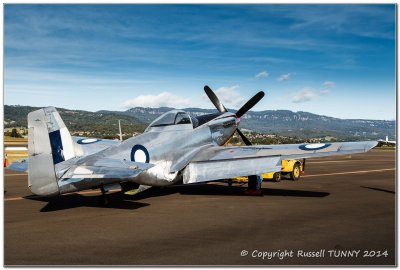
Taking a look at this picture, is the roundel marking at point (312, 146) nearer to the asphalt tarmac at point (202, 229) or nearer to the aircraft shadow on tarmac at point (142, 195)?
the asphalt tarmac at point (202, 229)

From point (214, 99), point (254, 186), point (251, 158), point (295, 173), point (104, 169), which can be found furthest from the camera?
point (214, 99)

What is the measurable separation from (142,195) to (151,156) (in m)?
3.04

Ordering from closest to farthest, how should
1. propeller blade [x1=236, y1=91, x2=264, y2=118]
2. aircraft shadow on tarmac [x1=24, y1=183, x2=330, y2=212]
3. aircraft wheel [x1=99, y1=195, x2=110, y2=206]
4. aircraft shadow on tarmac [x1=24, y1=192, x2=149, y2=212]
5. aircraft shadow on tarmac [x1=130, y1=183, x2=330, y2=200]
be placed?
1. aircraft shadow on tarmac [x1=24, y1=192, x2=149, y2=212]
2. aircraft wheel [x1=99, y1=195, x2=110, y2=206]
3. aircraft shadow on tarmac [x1=24, y1=183, x2=330, y2=212]
4. aircraft shadow on tarmac [x1=130, y1=183, x2=330, y2=200]
5. propeller blade [x1=236, y1=91, x2=264, y2=118]

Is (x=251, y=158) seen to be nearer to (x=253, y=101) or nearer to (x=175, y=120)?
(x=175, y=120)

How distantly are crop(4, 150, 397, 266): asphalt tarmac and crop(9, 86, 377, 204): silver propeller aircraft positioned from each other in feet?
3.24

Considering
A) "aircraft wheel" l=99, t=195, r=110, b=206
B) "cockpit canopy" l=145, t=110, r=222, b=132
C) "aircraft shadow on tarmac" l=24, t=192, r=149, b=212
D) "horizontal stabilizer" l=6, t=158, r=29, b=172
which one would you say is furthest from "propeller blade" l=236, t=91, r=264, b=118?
"horizontal stabilizer" l=6, t=158, r=29, b=172

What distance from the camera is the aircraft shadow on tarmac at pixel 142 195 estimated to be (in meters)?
15.0

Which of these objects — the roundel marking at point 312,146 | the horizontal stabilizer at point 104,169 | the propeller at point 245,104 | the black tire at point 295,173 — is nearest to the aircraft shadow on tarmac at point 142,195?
the roundel marking at point 312,146

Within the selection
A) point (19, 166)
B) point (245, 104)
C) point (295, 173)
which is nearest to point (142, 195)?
point (19, 166)

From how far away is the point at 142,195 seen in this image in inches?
690

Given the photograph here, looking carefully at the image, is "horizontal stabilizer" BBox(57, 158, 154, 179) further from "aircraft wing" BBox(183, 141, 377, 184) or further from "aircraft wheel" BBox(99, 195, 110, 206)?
Answer: "aircraft wing" BBox(183, 141, 377, 184)

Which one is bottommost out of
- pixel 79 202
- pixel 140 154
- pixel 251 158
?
pixel 79 202

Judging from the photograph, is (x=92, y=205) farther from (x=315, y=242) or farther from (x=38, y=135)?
(x=315, y=242)

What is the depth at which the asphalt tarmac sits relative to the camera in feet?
27.6
